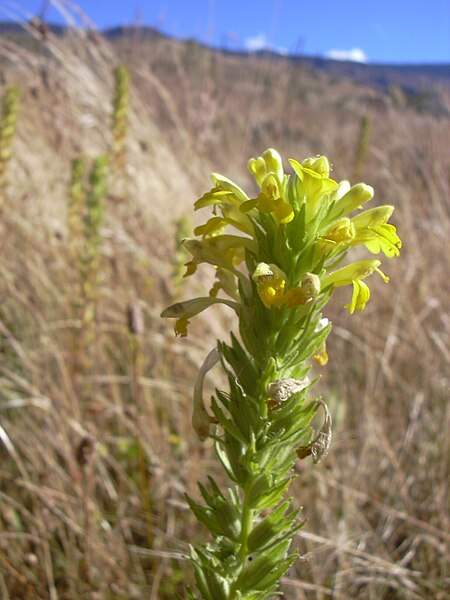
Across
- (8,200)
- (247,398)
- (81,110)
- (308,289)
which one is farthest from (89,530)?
(81,110)

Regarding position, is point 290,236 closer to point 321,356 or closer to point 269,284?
point 269,284

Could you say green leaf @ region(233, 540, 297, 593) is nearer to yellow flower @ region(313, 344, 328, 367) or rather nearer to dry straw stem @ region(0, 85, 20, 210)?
yellow flower @ region(313, 344, 328, 367)

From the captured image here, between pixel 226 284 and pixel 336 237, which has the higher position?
pixel 336 237

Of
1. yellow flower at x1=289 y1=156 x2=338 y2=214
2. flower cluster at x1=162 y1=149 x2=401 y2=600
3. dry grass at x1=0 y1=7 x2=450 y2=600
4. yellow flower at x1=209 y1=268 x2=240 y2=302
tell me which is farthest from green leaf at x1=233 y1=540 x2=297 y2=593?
yellow flower at x1=289 y1=156 x2=338 y2=214

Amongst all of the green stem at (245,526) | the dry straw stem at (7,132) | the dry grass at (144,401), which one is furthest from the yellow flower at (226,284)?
the dry straw stem at (7,132)

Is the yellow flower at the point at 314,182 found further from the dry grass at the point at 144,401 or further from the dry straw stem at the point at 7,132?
the dry straw stem at the point at 7,132

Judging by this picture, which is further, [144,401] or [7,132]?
[7,132]

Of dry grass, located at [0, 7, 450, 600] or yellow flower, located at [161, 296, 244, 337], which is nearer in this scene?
yellow flower, located at [161, 296, 244, 337]

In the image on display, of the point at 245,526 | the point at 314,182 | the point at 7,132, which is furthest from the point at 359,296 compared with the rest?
the point at 7,132
